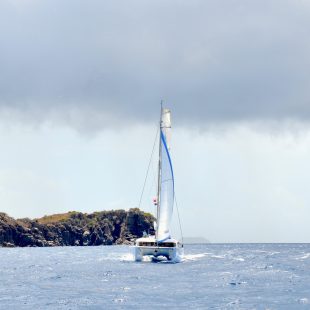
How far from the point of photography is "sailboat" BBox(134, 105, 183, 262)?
95.6 m

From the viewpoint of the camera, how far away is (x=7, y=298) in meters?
54.4

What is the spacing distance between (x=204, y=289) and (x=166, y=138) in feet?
138

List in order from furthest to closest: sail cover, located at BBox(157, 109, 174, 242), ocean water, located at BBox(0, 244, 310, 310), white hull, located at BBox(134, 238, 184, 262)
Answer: sail cover, located at BBox(157, 109, 174, 242)
white hull, located at BBox(134, 238, 184, 262)
ocean water, located at BBox(0, 244, 310, 310)

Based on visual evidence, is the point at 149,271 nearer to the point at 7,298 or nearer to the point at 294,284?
the point at 294,284

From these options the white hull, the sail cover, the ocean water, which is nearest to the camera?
the ocean water

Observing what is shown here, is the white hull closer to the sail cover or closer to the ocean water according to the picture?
the sail cover

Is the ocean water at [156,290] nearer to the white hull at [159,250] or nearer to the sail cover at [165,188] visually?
the white hull at [159,250]

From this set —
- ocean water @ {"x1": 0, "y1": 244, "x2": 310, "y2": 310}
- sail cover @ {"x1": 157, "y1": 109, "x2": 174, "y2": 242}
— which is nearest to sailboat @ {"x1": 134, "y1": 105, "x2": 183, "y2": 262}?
sail cover @ {"x1": 157, "y1": 109, "x2": 174, "y2": 242}

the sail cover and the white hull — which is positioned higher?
the sail cover

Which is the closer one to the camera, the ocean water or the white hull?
the ocean water

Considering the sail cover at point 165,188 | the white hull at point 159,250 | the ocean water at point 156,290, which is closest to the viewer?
the ocean water at point 156,290

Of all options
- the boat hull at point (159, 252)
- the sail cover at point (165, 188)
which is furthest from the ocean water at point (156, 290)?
the sail cover at point (165, 188)

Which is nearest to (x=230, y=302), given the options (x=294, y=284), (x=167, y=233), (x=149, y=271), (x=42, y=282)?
(x=294, y=284)

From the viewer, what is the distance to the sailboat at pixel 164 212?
95.6 meters
